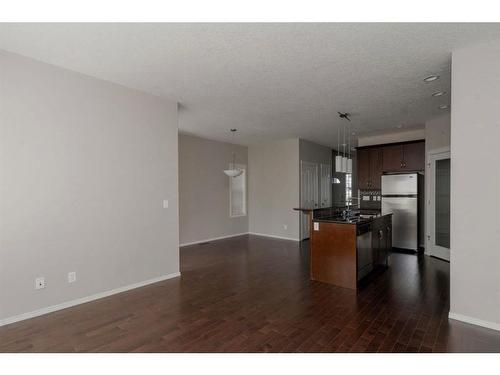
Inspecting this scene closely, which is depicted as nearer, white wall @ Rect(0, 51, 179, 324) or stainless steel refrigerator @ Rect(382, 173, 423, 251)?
white wall @ Rect(0, 51, 179, 324)

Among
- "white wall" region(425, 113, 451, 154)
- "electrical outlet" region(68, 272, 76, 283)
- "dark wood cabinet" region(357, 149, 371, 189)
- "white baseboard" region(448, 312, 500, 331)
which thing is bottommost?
"white baseboard" region(448, 312, 500, 331)

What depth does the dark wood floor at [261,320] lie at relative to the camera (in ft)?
7.82

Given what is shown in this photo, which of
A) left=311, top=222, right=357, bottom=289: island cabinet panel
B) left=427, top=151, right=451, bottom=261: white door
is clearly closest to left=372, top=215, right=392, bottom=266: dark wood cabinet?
left=311, top=222, right=357, bottom=289: island cabinet panel

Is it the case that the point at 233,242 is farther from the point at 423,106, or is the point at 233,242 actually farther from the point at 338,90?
the point at 423,106

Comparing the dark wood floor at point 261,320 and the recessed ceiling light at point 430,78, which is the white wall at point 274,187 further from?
the recessed ceiling light at point 430,78

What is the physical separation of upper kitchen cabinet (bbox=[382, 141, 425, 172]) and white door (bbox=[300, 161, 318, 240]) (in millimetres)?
1956

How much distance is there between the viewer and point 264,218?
8.23 metres

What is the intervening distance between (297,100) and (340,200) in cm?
656

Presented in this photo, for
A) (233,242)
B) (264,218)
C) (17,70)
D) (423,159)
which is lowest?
(233,242)

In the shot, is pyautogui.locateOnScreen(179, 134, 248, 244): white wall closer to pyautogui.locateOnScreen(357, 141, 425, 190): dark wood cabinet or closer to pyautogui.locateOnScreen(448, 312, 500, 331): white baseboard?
pyautogui.locateOnScreen(357, 141, 425, 190): dark wood cabinet

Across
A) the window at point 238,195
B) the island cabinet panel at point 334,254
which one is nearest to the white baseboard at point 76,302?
the island cabinet panel at point 334,254

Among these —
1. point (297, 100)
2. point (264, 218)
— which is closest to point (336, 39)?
A: point (297, 100)

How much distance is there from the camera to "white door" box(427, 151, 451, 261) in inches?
207

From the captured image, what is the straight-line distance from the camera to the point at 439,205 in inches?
215
